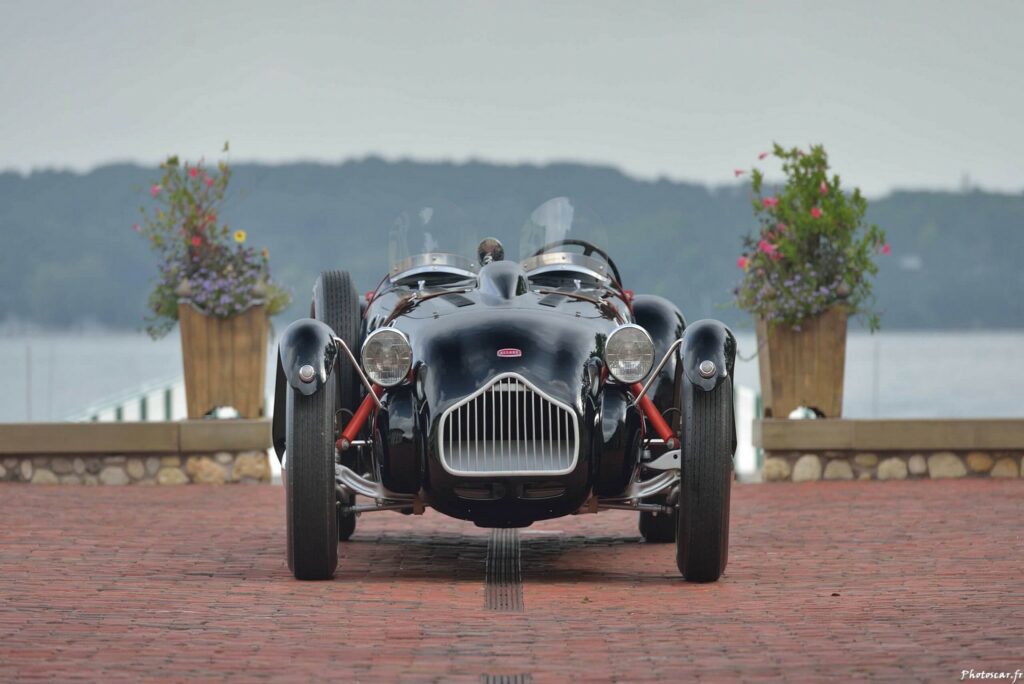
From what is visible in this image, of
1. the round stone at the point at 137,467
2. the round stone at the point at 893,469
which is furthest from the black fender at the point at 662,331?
the round stone at the point at 137,467

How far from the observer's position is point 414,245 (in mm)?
9398

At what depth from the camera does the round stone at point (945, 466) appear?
1366 centimetres

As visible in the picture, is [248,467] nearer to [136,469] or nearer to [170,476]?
[170,476]

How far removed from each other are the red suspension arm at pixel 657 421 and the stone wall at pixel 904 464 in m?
6.04

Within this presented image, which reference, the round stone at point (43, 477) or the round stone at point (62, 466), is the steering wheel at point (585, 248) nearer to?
the round stone at point (62, 466)

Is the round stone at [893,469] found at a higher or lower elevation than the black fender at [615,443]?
lower

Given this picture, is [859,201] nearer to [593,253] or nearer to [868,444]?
[868,444]

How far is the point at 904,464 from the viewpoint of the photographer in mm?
13680

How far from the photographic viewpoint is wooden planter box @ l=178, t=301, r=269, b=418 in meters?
13.8

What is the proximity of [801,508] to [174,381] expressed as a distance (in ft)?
31.5

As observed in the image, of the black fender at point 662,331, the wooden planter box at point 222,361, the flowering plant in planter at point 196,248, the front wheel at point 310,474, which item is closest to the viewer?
the front wheel at point 310,474

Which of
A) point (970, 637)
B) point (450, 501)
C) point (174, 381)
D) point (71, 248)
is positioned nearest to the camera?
point (970, 637)

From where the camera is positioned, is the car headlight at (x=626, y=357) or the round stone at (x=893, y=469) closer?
the car headlight at (x=626, y=357)

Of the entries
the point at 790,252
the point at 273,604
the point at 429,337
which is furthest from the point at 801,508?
the point at 273,604
